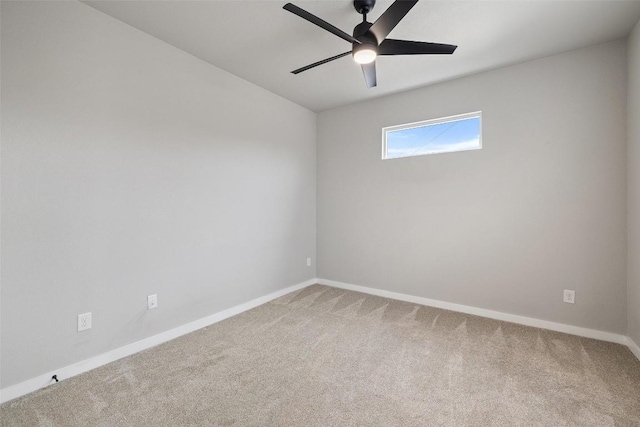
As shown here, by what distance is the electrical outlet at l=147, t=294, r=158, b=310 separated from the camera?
237 cm

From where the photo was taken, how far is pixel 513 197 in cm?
Result: 284

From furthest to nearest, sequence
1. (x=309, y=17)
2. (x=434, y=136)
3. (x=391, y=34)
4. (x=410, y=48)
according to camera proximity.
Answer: (x=434, y=136), (x=391, y=34), (x=410, y=48), (x=309, y=17)

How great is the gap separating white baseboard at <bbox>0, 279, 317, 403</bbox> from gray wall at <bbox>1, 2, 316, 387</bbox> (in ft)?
0.15

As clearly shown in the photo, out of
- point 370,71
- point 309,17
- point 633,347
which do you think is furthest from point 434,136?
point 633,347

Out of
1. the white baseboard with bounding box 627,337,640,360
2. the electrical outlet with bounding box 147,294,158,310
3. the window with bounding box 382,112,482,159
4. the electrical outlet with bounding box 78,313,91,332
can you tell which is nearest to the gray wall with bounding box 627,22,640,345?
the white baseboard with bounding box 627,337,640,360

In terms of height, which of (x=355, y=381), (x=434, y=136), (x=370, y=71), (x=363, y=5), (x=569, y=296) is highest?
(x=363, y=5)

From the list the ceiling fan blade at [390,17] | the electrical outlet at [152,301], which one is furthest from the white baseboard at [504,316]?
the ceiling fan blade at [390,17]

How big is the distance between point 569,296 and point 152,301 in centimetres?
379

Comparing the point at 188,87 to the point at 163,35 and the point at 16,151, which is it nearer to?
the point at 163,35

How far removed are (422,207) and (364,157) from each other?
1.06 m

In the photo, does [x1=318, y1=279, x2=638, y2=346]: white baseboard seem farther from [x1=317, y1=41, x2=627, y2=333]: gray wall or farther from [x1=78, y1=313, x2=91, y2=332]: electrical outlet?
[x1=78, y1=313, x2=91, y2=332]: electrical outlet

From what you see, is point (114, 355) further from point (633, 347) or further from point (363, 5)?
point (633, 347)

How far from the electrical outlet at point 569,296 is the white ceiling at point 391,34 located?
7.36ft

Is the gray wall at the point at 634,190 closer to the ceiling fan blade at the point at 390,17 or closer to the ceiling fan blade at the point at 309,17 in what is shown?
the ceiling fan blade at the point at 390,17
